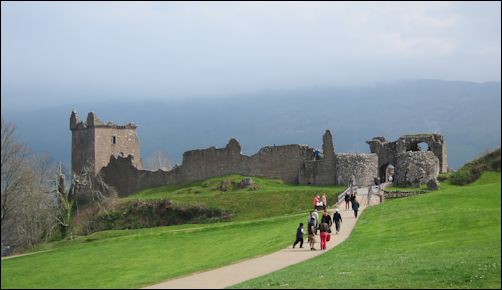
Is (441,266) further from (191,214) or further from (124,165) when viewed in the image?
(124,165)

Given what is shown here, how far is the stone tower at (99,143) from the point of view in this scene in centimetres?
8675

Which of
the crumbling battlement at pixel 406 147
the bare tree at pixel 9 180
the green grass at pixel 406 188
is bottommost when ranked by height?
the green grass at pixel 406 188

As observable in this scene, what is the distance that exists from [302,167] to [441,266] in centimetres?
4877

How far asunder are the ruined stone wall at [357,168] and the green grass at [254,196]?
242cm

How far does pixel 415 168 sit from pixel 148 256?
104 ft

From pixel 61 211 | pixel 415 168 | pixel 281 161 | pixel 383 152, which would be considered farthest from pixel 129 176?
pixel 415 168

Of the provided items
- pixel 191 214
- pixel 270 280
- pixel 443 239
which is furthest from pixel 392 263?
pixel 191 214

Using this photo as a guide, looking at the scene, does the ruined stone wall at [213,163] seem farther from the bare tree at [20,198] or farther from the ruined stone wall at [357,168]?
the bare tree at [20,198]

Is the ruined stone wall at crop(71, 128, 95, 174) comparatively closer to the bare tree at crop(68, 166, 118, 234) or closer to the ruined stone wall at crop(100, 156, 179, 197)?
the bare tree at crop(68, 166, 118, 234)

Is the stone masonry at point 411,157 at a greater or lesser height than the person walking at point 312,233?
greater

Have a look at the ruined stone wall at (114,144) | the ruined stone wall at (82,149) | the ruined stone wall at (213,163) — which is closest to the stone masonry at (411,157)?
the ruined stone wall at (213,163)

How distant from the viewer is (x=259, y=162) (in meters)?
73.8

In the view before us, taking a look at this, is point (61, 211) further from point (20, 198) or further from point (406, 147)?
point (406, 147)

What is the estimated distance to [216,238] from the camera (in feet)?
147
